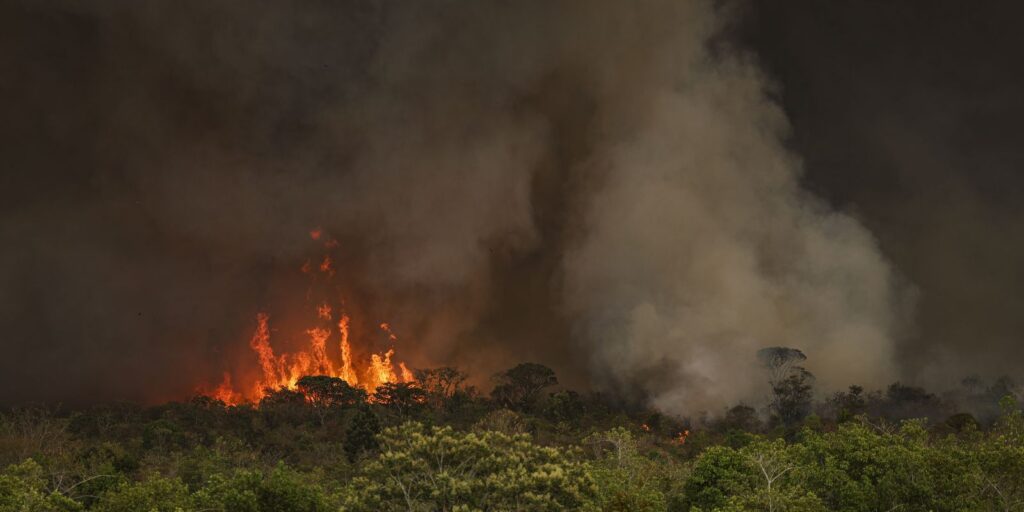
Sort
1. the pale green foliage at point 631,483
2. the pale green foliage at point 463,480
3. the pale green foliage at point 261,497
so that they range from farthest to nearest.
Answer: the pale green foliage at point 261,497
the pale green foliage at point 631,483
the pale green foliage at point 463,480

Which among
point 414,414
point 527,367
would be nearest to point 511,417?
point 414,414

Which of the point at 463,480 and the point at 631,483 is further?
the point at 631,483

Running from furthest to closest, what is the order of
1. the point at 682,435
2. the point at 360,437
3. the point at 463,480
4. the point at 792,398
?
the point at 792,398
the point at 682,435
the point at 360,437
the point at 463,480

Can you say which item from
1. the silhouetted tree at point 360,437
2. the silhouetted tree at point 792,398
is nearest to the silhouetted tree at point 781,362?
the silhouetted tree at point 792,398

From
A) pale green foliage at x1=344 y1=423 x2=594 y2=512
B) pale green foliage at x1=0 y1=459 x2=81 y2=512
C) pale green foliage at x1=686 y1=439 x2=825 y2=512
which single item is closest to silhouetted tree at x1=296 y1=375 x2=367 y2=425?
pale green foliage at x1=686 y1=439 x2=825 y2=512

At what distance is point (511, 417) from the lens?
116625mm

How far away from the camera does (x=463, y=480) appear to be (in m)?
35.1

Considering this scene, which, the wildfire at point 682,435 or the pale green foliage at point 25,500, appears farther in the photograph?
the wildfire at point 682,435

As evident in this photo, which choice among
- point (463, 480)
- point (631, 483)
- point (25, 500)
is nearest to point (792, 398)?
point (631, 483)

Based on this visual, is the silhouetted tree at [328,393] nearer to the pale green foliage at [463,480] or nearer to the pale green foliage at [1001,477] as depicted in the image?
the pale green foliage at [463,480]

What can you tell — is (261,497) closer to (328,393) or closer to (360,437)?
(360,437)

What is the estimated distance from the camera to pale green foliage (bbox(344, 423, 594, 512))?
112 ft

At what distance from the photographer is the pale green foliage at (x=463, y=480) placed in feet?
112

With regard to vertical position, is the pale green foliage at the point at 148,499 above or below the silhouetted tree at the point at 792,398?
below
